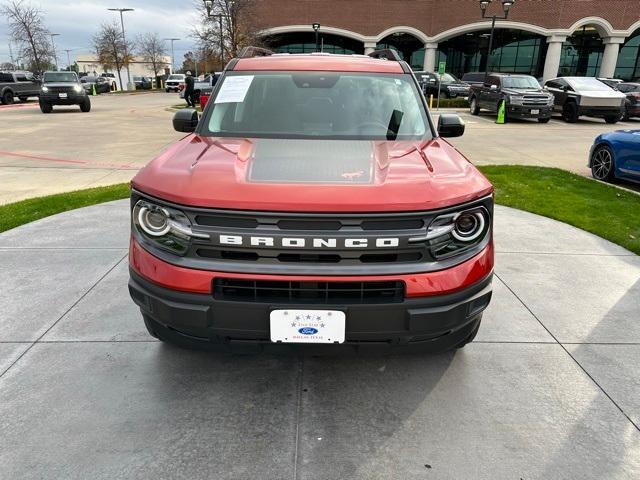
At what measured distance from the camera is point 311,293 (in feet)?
7.54

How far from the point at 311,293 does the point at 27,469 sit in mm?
1557

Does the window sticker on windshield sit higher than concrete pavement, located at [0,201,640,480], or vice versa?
the window sticker on windshield

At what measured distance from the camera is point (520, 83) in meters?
20.0

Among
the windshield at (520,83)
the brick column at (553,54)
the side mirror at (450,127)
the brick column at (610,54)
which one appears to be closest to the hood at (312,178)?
the side mirror at (450,127)

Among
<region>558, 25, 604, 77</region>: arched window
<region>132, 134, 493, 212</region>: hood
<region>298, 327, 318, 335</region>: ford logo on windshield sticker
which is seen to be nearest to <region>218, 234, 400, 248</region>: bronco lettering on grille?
<region>132, 134, 493, 212</region>: hood

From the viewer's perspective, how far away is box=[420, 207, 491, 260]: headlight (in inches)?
92.4

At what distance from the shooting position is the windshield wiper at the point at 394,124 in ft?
11.1

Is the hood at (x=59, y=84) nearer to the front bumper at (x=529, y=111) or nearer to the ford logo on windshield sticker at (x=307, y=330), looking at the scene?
the front bumper at (x=529, y=111)

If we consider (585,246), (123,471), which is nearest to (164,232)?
(123,471)

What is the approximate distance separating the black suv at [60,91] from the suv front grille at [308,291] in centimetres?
2351

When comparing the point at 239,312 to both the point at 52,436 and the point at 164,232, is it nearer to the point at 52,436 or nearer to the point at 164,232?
the point at 164,232

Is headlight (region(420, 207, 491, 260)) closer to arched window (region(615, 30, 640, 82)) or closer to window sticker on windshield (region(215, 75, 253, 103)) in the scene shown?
window sticker on windshield (region(215, 75, 253, 103))

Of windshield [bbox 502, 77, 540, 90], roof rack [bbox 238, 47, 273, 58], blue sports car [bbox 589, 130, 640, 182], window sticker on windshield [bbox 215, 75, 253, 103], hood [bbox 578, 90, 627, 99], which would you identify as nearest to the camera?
window sticker on windshield [bbox 215, 75, 253, 103]

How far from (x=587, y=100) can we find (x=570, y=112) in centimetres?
87
